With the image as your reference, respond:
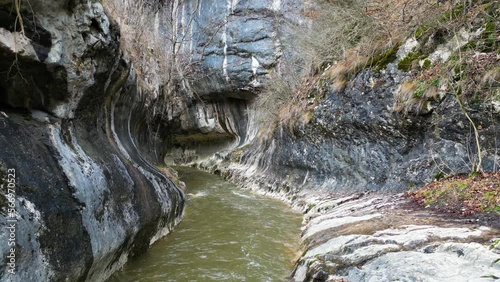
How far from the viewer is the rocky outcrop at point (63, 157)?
350 centimetres

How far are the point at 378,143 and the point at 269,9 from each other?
15.8 m

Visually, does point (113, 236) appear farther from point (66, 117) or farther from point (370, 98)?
point (370, 98)

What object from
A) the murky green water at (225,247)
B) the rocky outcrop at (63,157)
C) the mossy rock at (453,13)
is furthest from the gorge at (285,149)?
the murky green water at (225,247)

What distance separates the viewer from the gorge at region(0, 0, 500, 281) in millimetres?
3820

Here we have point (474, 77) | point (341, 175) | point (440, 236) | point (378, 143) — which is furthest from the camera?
point (341, 175)

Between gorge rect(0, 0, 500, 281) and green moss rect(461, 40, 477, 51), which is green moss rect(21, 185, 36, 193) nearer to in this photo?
gorge rect(0, 0, 500, 281)

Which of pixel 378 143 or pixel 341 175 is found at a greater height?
pixel 378 143

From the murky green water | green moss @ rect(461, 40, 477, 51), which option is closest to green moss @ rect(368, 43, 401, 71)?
green moss @ rect(461, 40, 477, 51)

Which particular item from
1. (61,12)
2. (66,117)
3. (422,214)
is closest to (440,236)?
(422,214)

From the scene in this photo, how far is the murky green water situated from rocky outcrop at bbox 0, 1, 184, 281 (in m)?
0.44

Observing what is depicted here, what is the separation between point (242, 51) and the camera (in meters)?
21.9

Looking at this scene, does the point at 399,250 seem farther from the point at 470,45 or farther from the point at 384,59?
the point at 384,59

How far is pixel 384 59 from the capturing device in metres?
9.27

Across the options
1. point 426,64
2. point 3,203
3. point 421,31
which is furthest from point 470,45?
point 3,203
